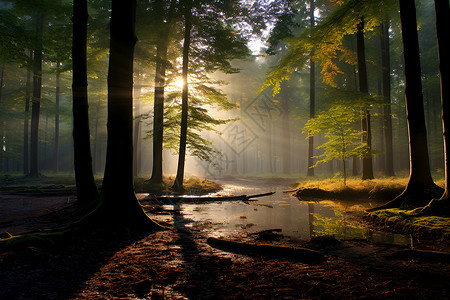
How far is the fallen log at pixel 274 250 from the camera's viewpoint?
342 cm

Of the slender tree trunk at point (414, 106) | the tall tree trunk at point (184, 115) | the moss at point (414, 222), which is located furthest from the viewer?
the tall tree trunk at point (184, 115)

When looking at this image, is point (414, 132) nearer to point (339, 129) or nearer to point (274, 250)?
point (339, 129)

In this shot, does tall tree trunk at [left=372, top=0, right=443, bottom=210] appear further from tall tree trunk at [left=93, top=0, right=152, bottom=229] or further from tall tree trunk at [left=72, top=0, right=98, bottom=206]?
tall tree trunk at [left=72, top=0, right=98, bottom=206]

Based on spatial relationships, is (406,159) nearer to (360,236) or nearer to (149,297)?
(360,236)

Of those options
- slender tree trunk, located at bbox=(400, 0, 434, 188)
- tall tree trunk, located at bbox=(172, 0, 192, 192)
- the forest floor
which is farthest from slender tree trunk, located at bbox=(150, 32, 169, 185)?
slender tree trunk, located at bbox=(400, 0, 434, 188)

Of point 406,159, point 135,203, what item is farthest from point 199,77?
point 406,159

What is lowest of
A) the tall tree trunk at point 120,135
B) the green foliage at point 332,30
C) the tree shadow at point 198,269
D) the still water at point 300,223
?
the still water at point 300,223

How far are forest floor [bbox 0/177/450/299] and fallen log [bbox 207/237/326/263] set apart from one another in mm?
117

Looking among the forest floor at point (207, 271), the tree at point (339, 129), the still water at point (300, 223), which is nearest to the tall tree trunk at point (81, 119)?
the forest floor at point (207, 271)

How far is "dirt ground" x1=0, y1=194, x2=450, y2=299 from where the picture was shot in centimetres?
242

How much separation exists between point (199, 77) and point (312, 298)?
14.0 m

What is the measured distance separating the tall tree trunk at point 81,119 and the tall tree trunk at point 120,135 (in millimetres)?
1842

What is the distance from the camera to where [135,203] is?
5531 mm

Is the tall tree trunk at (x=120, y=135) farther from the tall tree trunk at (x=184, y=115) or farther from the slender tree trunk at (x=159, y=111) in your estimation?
the slender tree trunk at (x=159, y=111)
